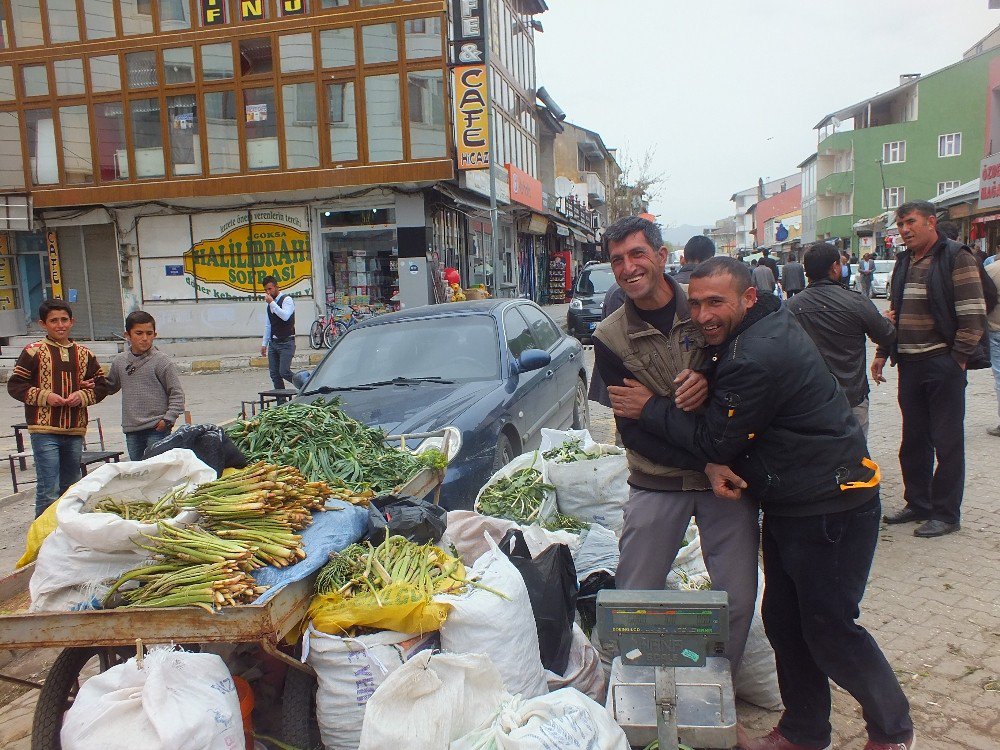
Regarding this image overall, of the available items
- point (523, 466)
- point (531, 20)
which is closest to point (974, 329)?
point (523, 466)

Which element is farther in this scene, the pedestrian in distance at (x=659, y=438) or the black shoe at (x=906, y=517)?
the black shoe at (x=906, y=517)

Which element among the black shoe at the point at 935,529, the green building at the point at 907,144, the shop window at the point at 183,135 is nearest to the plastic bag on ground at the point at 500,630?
the black shoe at the point at 935,529

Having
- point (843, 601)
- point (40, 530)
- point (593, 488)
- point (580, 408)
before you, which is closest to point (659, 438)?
point (843, 601)

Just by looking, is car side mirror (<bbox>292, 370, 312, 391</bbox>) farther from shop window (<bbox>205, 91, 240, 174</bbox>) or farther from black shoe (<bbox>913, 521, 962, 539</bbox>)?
shop window (<bbox>205, 91, 240, 174</bbox>)

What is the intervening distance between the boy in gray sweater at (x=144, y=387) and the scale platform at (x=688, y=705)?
450 centimetres

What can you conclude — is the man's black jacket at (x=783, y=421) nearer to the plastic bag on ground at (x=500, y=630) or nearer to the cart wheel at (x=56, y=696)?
the plastic bag on ground at (x=500, y=630)

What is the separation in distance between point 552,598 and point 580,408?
5386 millimetres

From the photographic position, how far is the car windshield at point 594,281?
1944 centimetres

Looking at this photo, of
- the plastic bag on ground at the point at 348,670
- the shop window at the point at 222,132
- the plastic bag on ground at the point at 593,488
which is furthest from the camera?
the shop window at the point at 222,132

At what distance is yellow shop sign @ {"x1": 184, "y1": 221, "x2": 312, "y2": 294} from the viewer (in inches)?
776

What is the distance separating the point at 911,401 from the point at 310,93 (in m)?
17.1

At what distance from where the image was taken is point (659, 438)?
115 inches

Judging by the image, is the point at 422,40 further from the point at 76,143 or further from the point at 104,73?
the point at 76,143

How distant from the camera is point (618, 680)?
2734mm
